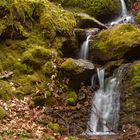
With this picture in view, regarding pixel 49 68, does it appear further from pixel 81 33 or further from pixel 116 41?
pixel 81 33

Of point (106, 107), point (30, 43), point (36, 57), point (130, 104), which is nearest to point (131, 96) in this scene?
point (130, 104)

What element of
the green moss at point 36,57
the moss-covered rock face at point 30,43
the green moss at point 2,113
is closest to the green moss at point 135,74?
the moss-covered rock face at point 30,43

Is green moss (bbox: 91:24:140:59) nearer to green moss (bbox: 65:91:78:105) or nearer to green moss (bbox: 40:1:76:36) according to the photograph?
green moss (bbox: 40:1:76:36)

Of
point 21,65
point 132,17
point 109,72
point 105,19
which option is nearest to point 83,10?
point 105,19

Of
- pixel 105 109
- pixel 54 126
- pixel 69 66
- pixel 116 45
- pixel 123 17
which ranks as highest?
pixel 123 17

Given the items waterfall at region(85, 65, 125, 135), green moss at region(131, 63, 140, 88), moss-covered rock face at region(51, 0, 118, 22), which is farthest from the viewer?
moss-covered rock face at region(51, 0, 118, 22)

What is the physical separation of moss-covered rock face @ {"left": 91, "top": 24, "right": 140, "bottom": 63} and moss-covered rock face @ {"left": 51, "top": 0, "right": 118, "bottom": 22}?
3746 mm

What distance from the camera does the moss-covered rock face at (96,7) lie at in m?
17.1

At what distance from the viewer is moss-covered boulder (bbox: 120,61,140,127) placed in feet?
33.2

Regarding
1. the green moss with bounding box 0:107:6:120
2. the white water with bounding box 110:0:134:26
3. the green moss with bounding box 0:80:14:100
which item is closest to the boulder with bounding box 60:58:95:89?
the green moss with bounding box 0:80:14:100

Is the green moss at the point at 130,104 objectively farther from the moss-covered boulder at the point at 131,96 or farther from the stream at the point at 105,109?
the stream at the point at 105,109

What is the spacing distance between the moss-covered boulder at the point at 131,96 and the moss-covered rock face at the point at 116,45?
1.14 m

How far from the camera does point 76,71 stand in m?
11.2

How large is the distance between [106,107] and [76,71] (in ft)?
4.32
